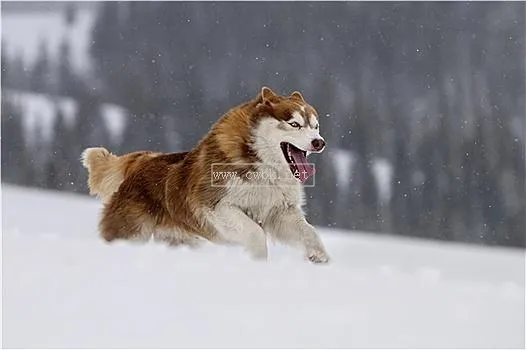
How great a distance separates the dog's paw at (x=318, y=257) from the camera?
4.02 meters

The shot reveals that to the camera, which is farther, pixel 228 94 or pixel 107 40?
pixel 107 40

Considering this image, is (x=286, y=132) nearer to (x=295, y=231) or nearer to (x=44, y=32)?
(x=295, y=231)

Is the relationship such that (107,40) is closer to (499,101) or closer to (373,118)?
(373,118)

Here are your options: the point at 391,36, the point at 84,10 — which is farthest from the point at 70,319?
the point at 391,36

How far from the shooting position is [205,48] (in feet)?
40.8

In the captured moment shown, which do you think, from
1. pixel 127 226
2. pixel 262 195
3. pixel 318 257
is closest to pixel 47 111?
pixel 127 226

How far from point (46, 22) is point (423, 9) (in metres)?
7.39

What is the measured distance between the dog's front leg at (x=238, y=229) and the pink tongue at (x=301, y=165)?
1.30 ft

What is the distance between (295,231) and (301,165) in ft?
1.27

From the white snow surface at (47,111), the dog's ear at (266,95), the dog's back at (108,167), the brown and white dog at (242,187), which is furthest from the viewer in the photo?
the white snow surface at (47,111)

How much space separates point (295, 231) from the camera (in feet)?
13.6

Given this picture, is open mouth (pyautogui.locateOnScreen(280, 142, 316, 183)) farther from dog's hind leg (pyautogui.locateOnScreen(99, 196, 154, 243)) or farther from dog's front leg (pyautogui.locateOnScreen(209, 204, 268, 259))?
dog's hind leg (pyautogui.locateOnScreen(99, 196, 154, 243))

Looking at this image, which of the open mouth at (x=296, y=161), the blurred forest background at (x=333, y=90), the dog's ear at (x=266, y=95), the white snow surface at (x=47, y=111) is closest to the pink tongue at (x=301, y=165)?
the open mouth at (x=296, y=161)

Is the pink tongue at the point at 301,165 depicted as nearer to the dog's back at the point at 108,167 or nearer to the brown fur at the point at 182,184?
the brown fur at the point at 182,184
